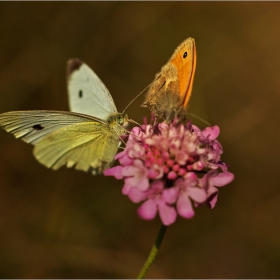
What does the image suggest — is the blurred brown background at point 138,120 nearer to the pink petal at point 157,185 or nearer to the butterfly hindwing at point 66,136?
the butterfly hindwing at point 66,136

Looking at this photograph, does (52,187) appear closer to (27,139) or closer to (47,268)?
(47,268)

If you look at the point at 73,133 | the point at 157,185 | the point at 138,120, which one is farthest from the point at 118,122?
the point at 138,120

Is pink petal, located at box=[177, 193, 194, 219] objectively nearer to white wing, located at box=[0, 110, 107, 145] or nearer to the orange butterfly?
the orange butterfly

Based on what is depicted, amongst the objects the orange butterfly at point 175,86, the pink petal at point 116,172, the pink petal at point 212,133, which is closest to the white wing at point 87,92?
the orange butterfly at point 175,86

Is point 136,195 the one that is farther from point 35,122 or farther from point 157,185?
point 35,122

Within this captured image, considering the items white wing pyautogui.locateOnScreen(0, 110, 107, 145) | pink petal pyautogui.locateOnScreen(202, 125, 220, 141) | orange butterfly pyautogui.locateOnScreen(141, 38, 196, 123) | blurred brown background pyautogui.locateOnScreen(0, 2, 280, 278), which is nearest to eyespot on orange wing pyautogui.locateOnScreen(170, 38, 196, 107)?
orange butterfly pyautogui.locateOnScreen(141, 38, 196, 123)

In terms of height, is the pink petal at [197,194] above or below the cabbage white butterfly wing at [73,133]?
below

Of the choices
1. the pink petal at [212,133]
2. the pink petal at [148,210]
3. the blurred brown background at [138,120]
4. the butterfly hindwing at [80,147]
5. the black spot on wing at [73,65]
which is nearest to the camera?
the pink petal at [148,210]

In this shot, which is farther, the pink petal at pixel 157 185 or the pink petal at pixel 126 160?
the pink petal at pixel 126 160
